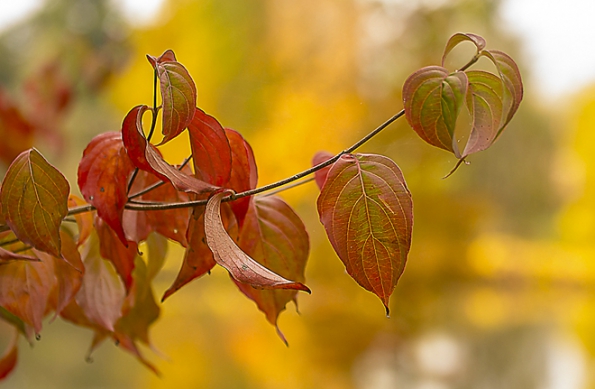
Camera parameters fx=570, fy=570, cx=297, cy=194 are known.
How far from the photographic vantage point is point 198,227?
181mm

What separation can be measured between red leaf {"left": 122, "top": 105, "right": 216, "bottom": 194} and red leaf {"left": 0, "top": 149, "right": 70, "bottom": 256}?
0.02 metres

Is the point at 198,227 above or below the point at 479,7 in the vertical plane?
below

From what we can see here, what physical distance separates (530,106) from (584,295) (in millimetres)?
674

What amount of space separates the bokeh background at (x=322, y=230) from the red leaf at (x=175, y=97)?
0.95 metres

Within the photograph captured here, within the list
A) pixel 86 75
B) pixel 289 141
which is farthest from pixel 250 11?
pixel 86 75

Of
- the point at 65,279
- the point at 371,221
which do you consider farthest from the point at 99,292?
the point at 371,221

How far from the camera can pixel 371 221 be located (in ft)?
0.51

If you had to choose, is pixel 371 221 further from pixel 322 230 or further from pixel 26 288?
pixel 322 230

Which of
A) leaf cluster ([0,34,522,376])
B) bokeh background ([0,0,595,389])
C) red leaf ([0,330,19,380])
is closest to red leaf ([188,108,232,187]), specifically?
leaf cluster ([0,34,522,376])

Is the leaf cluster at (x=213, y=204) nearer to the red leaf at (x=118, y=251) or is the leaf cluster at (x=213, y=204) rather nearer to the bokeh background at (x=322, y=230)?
the red leaf at (x=118, y=251)

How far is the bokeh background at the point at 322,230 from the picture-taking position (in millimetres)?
1349

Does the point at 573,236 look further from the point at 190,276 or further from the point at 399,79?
the point at 190,276

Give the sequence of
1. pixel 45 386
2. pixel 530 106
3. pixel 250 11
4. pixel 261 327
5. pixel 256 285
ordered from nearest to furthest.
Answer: pixel 256 285, pixel 45 386, pixel 261 327, pixel 250 11, pixel 530 106

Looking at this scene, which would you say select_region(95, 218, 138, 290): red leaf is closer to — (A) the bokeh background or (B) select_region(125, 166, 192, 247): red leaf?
(B) select_region(125, 166, 192, 247): red leaf
